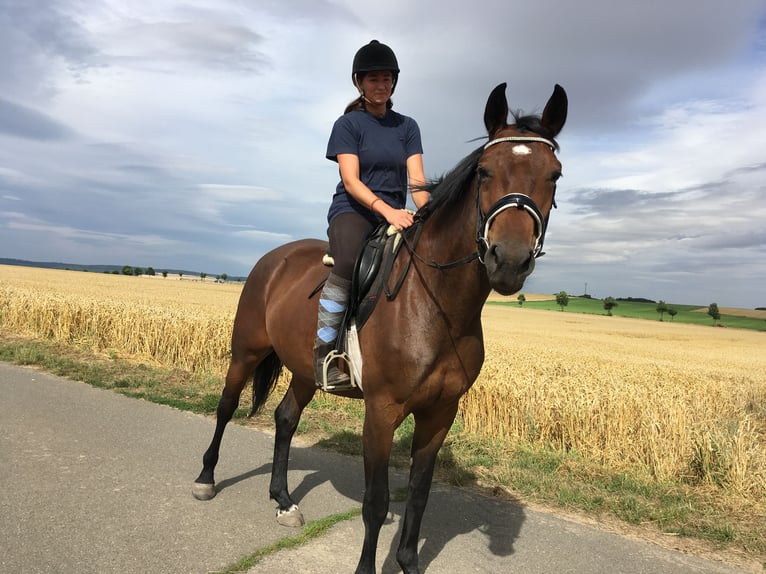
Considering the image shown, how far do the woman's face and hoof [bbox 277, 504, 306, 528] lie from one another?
11.0 feet

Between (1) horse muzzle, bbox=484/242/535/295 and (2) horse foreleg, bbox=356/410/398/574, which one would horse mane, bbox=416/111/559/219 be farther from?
(2) horse foreleg, bbox=356/410/398/574

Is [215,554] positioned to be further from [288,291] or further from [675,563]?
[675,563]

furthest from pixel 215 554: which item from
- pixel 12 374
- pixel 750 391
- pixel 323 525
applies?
pixel 750 391

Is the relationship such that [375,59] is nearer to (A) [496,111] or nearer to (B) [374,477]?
(A) [496,111]

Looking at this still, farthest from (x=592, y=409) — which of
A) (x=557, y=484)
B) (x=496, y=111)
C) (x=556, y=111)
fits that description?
(x=496, y=111)

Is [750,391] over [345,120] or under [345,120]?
under

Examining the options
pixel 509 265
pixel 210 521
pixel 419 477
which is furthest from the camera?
pixel 210 521

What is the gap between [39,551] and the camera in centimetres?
347

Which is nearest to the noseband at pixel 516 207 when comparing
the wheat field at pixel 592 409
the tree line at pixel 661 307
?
the wheat field at pixel 592 409

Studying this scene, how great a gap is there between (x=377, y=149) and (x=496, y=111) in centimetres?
109

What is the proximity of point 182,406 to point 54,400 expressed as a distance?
176 cm

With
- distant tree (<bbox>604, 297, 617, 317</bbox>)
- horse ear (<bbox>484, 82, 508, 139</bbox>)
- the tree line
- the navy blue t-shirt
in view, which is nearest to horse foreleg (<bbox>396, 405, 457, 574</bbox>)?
the navy blue t-shirt

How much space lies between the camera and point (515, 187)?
2580 mm

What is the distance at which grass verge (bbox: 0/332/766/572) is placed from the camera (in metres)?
4.49
